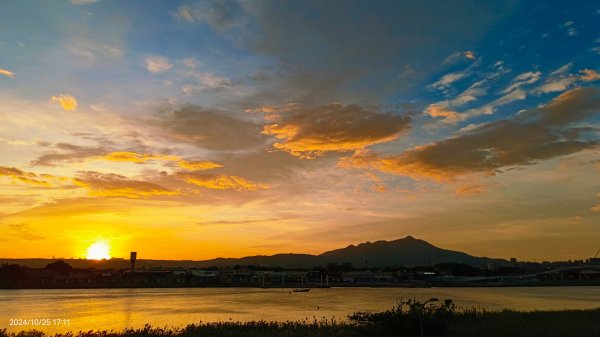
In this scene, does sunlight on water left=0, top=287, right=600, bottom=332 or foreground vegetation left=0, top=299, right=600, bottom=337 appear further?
sunlight on water left=0, top=287, right=600, bottom=332

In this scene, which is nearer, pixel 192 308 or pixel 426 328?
pixel 426 328

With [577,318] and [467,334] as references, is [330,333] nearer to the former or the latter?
[467,334]

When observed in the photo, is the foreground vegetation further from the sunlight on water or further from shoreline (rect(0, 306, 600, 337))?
the sunlight on water

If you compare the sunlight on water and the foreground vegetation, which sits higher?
the foreground vegetation

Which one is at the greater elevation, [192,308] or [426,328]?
[426,328]

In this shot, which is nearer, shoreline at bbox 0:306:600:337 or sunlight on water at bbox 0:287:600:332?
shoreline at bbox 0:306:600:337

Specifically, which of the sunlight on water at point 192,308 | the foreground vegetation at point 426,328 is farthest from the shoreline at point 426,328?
the sunlight on water at point 192,308

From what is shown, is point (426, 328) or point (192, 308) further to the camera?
point (192, 308)

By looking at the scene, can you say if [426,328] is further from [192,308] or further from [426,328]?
[192,308]

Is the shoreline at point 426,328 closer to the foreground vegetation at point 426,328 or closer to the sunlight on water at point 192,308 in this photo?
the foreground vegetation at point 426,328

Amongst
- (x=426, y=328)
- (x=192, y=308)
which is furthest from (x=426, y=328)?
(x=192, y=308)

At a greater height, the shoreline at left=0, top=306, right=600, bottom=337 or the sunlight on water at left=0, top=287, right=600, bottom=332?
the shoreline at left=0, top=306, right=600, bottom=337

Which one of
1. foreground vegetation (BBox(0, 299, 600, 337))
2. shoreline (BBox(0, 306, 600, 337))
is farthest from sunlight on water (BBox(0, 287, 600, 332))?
shoreline (BBox(0, 306, 600, 337))

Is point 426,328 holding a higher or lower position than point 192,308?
higher
